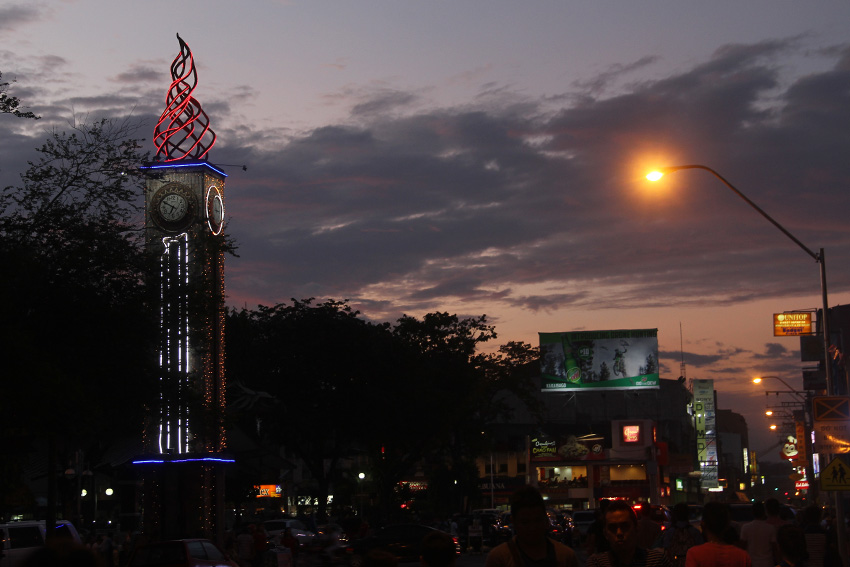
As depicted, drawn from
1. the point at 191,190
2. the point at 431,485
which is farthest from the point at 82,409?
the point at 431,485

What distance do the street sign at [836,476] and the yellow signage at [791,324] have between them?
16.7 meters

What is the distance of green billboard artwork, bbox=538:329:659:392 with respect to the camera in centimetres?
8600

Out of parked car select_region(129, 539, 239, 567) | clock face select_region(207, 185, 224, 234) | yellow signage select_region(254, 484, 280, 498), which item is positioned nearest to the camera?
parked car select_region(129, 539, 239, 567)

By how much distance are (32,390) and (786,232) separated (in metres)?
15.5

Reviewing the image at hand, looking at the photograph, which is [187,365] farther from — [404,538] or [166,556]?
[166,556]

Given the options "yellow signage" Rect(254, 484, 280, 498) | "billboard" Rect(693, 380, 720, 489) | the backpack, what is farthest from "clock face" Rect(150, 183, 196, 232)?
"billboard" Rect(693, 380, 720, 489)

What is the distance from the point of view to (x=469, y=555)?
1831 inches

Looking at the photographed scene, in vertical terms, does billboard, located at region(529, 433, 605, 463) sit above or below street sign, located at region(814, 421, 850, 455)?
below

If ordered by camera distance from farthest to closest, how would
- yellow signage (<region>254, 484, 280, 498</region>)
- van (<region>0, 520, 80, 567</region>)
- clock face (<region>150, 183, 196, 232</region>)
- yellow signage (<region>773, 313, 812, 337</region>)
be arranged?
yellow signage (<region>254, 484, 280, 498</region>), clock face (<region>150, 183, 196, 232</region>), yellow signage (<region>773, 313, 812, 337</region>), van (<region>0, 520, 80, 567</region>)

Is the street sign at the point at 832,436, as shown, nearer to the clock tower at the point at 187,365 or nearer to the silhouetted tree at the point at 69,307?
the silhouetted tree at the point at 69,307

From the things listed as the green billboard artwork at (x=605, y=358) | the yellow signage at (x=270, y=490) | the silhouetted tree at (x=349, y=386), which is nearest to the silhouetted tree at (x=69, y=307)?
the silhouetted tree at (x=349, y=386)

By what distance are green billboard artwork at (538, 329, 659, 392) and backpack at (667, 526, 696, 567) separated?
7212 centimetres

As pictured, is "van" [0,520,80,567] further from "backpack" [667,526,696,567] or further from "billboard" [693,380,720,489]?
"billboard" [693,380,720,489]

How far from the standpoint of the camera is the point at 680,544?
13930 mm
